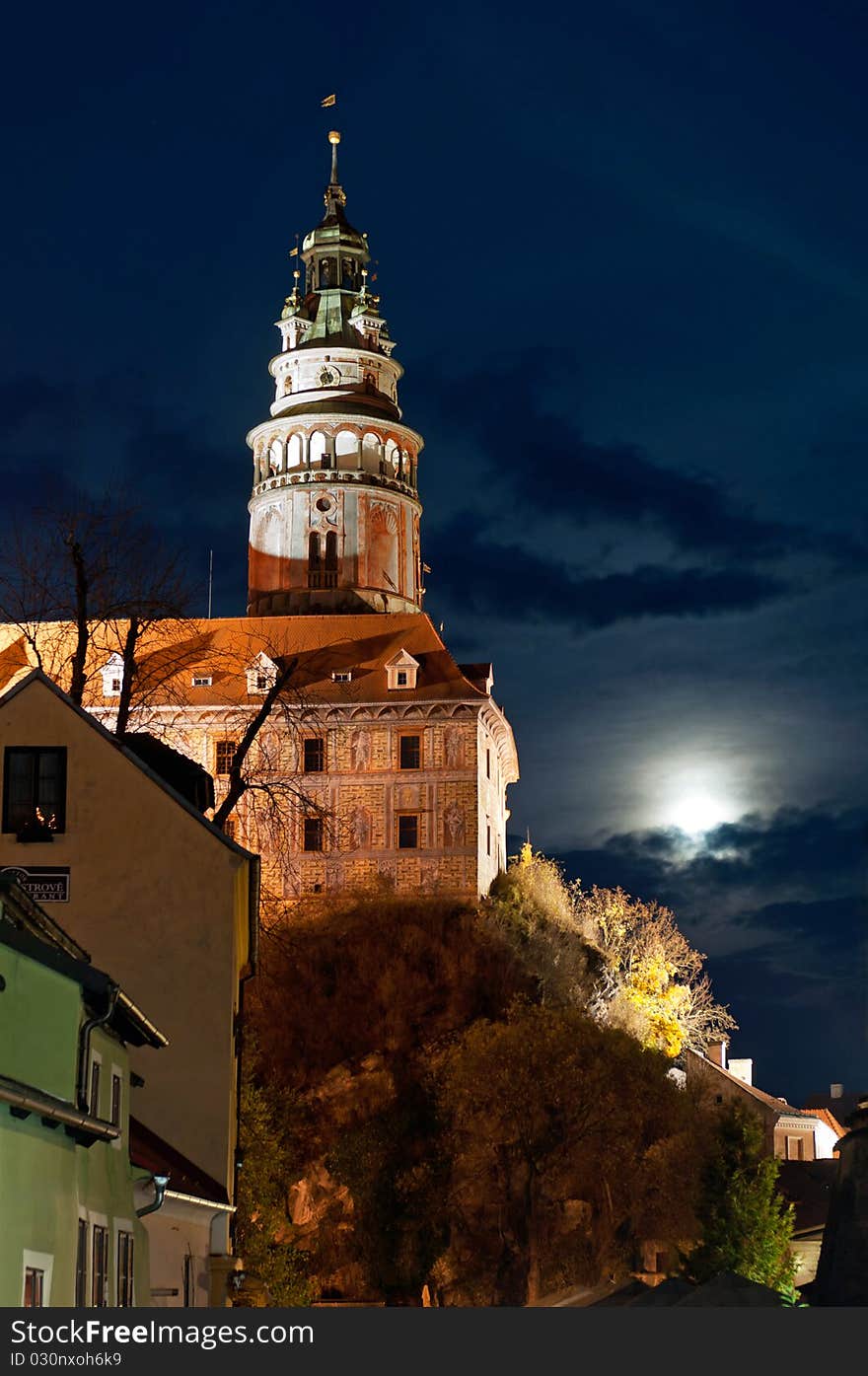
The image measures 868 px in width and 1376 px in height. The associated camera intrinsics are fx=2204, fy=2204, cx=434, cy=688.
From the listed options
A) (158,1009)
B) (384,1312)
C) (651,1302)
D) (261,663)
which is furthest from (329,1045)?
(384,1312)

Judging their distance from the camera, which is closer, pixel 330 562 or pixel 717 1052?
pixel 330 562

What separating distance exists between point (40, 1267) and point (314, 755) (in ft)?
228

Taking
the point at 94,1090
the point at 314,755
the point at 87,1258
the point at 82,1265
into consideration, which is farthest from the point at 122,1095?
the point at 314,755

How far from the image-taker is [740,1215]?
73.6 meters

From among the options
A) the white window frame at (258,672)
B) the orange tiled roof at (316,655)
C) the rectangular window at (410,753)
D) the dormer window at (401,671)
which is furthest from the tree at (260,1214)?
the white window frame at (258,672)

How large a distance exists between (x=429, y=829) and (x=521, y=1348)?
65.6 meters

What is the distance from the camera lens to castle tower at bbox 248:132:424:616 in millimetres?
105438

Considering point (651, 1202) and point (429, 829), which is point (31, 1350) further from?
point (429, 829)

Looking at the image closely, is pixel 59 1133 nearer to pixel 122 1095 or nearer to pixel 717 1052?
pixel 122 1095

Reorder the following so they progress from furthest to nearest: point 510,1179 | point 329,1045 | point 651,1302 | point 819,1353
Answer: point 329,1045, point 510,1179, point 651,1302, point 819,1353

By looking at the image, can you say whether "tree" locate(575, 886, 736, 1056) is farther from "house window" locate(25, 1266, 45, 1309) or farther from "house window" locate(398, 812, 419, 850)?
"house window" locate(25, 1266, 45, 1309)

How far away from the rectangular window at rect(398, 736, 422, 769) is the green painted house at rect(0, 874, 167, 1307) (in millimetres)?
62819

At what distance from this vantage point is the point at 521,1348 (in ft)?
71.2

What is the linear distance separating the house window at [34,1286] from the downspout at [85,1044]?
2.61m
